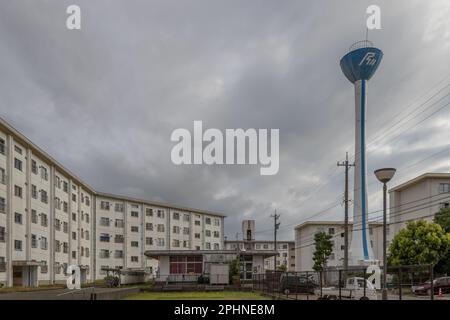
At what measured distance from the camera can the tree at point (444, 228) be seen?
4185 centimetres

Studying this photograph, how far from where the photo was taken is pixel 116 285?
48812 mm

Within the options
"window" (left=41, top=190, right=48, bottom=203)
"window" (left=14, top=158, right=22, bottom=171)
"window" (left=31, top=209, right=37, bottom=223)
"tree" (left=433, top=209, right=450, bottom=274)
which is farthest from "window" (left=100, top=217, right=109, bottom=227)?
"tree" (left=433, top=209, right=450, bottom=274)

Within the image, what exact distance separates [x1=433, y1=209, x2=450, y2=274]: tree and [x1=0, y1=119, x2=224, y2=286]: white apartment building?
39.2m

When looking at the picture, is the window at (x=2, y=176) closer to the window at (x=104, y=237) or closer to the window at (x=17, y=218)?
the window at (x=17, y=218)

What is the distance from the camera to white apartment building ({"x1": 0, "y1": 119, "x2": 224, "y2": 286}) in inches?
1658

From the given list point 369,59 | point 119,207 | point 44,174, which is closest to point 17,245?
point 44,174

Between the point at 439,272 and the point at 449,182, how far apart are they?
2224cm

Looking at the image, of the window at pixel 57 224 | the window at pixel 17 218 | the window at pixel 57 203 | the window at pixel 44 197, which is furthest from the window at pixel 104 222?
the window at pixel 17 218

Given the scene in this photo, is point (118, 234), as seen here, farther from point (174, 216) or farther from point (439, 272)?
point (439, 272)

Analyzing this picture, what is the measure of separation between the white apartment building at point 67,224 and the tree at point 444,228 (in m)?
39.2

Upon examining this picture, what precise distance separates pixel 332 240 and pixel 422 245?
48.1 meters

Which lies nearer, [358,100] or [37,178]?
[37,178]
